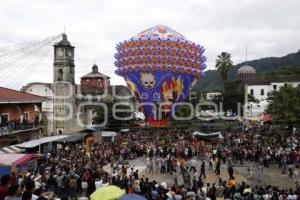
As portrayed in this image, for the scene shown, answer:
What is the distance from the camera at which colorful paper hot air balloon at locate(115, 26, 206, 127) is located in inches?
1231

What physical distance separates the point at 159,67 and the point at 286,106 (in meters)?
11.7

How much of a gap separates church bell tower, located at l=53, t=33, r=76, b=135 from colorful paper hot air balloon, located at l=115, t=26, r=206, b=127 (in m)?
21.5

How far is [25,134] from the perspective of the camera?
3550 cm

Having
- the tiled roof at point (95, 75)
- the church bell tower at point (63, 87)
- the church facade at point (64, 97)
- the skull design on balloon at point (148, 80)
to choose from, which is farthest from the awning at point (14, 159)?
the tiled roof at point (95, 75)

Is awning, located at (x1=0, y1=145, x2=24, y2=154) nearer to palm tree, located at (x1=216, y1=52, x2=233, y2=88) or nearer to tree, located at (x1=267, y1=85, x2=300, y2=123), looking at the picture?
tree, located at (x1=267, y1=85, x2=300, y2=123)

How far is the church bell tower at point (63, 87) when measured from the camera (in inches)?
2104

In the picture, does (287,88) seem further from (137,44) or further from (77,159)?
(77,159)

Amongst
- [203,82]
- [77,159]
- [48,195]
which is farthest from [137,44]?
[203,82]

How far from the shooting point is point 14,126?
107 ft

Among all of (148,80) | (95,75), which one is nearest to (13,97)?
(148,80)

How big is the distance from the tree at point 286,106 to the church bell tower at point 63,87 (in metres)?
28.4

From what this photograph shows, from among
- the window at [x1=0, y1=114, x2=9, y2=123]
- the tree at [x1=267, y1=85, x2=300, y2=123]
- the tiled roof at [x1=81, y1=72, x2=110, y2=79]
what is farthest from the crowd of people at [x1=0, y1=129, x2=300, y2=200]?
the tiled roof at [x1=81, y1=72, x2=110, y2=79]

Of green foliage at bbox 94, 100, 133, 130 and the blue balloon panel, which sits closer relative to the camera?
the blue balloon panel

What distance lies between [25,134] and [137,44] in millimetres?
12893
